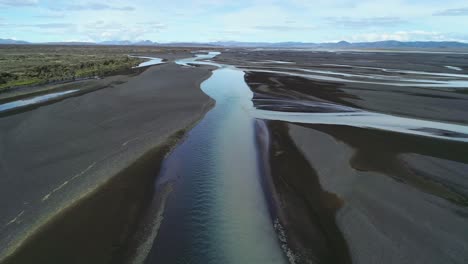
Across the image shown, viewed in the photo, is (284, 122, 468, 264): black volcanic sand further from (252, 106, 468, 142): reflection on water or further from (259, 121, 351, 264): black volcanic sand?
(252, 106, 468, 142): reflection on water

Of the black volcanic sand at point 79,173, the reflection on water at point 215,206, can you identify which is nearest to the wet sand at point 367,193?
the reflection on water at point 215,206

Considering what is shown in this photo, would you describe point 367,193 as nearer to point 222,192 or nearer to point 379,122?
point 222,192

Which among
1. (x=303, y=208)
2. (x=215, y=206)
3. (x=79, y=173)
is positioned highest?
(x=79, y=173)

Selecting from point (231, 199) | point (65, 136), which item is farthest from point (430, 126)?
point (65, 136)

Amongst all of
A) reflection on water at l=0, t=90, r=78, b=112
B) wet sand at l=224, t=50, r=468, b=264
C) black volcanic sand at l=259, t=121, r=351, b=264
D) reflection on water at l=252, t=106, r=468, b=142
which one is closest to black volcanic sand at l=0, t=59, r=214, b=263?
reflection on water at l=0, t=90, r=78, b=112

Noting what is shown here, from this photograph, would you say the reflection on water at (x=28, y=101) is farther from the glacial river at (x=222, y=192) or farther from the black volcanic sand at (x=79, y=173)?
the glacial river at (x=222, y=192)

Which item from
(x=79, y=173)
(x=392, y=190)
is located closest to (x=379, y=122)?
(x=392, y=190)

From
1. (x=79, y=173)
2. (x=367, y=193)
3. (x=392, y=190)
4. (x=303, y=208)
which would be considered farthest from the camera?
(x=79, y=173)

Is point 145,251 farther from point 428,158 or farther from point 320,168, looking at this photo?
point 428,158
